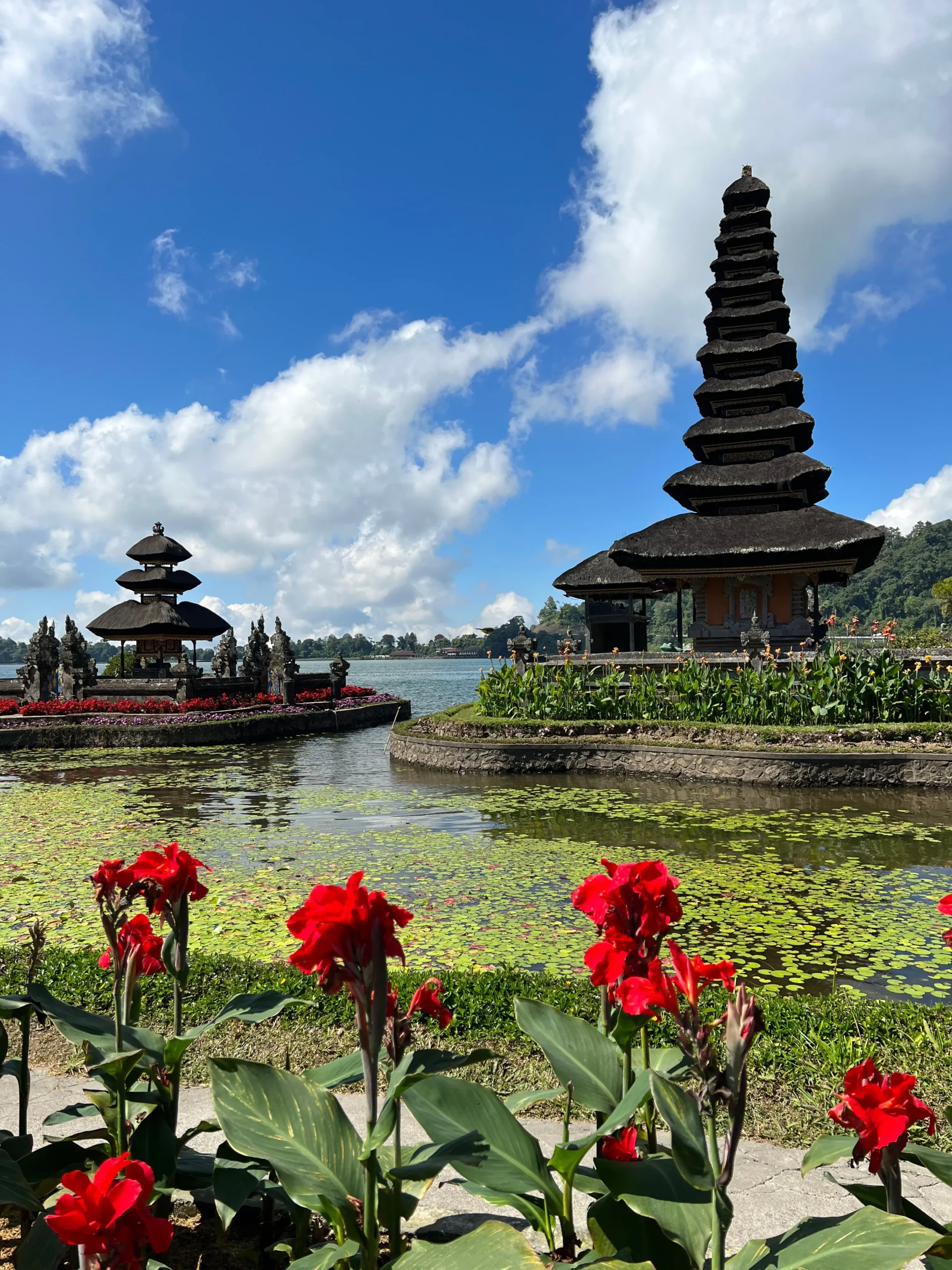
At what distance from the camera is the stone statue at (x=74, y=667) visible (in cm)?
2678

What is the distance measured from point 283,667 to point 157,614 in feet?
Answer: 18.0

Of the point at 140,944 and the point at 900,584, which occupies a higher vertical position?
the point at 900,584

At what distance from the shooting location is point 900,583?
92062 mm

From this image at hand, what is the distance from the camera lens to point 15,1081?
142 inches

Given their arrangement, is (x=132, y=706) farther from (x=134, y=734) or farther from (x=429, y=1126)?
(x=429, y=1126)

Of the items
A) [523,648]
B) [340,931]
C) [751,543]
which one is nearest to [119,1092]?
[340,931]

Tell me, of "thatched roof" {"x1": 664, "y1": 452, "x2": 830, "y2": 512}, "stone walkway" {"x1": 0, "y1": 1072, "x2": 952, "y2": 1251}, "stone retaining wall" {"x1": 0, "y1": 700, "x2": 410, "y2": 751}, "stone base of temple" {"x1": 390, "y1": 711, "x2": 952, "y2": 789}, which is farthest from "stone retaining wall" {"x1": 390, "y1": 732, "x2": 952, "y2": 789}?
"thatched roof" {"x1": 664, "y1": 452, "x2": 830, "y2": 512}

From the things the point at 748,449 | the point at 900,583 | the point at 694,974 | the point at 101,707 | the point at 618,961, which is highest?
the point at 900,583

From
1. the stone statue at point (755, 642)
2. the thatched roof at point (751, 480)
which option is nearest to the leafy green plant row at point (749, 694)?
the stone statue at point (755, 642)

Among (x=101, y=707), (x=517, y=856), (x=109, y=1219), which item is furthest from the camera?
(x=101, y=707)

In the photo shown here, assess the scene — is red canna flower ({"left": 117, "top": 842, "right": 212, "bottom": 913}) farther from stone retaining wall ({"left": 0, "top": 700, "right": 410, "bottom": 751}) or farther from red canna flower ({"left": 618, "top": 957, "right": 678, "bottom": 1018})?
Answer: stone retaining wall ({"left": 0, "top": 700, "right": 410, "bottom": 751})

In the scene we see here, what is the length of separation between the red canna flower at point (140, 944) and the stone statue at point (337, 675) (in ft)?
96.8

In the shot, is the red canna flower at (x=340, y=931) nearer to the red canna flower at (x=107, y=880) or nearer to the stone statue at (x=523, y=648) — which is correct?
the red canna flower at (x=107, y=880)

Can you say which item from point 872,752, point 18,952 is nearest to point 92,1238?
point 18,952
